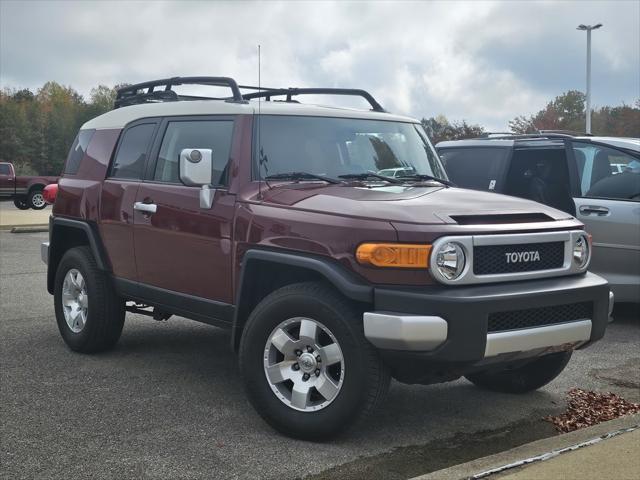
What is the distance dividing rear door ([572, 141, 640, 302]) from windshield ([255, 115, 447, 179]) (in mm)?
2805

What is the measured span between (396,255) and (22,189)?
93.9 feet

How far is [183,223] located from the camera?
5.46 m

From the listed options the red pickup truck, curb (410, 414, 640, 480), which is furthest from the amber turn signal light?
the red pickup truck

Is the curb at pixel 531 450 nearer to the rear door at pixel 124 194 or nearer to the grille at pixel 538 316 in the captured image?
the grille at pixel 538 316

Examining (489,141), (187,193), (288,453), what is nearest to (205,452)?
(288,453)

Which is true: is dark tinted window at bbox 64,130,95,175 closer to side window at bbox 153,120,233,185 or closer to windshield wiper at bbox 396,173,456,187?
side window at bbox 153,120,233,185

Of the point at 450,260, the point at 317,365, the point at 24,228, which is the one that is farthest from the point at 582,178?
the point at 24,228

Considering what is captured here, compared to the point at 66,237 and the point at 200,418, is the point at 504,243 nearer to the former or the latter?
the point at 200,418

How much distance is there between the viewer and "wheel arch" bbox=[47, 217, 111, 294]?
653cm

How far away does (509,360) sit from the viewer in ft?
14.5

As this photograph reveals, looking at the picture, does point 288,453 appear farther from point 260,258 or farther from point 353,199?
point 353,199

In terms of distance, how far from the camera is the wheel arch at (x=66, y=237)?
6.53 meters

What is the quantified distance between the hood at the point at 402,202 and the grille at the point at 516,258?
0.74ft

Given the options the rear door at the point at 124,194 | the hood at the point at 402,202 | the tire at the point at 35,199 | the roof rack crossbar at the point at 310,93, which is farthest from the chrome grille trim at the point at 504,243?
the tire at the point at 35,199
